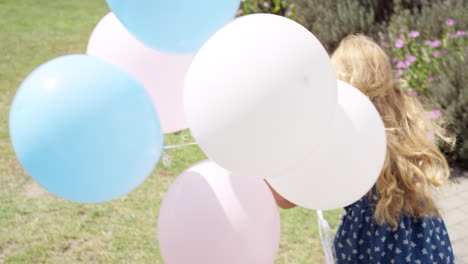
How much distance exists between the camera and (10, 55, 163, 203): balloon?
142 centimetres

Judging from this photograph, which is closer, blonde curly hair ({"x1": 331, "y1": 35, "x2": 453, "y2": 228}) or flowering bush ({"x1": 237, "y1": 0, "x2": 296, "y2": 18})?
blonde curly hair ({"x1": 331, "y1": 35, "x2": 453, "y2": 228})

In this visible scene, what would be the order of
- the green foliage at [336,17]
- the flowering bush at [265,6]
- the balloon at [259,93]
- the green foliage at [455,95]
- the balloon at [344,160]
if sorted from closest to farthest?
the balloon at [259,93] < the balloon at [344,160] < the green foliage at [455,95] < the green foliage at [336,17] < the flowering bush at [265,6]

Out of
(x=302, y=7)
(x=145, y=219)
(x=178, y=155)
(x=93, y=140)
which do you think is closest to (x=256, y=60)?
(x=93, y=140)

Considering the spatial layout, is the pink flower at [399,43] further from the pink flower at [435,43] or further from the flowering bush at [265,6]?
the flowering bush at [265,6]

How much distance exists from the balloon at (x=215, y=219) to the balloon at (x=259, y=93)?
307 mm

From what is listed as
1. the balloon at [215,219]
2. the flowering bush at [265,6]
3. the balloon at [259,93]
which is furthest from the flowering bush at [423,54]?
the balloon at [259,93]

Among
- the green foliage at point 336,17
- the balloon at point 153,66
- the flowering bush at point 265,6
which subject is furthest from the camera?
the flowering bush at point 265,6

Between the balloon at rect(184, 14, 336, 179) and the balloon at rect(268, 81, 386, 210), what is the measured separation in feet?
0.60

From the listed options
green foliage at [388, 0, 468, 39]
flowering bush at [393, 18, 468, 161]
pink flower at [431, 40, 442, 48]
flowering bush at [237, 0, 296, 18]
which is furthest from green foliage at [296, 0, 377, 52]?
pink flower at [431, 40, 442, 48]

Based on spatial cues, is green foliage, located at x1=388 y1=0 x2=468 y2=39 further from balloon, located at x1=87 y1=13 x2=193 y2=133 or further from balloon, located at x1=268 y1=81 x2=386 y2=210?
balloon, located at x1=87 y1=13 x2=193 y2=133

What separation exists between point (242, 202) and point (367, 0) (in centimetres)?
476

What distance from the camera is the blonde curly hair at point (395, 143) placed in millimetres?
1995

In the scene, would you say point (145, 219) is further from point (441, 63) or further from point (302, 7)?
point (302, 7)

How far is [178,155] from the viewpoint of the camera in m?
4.50
